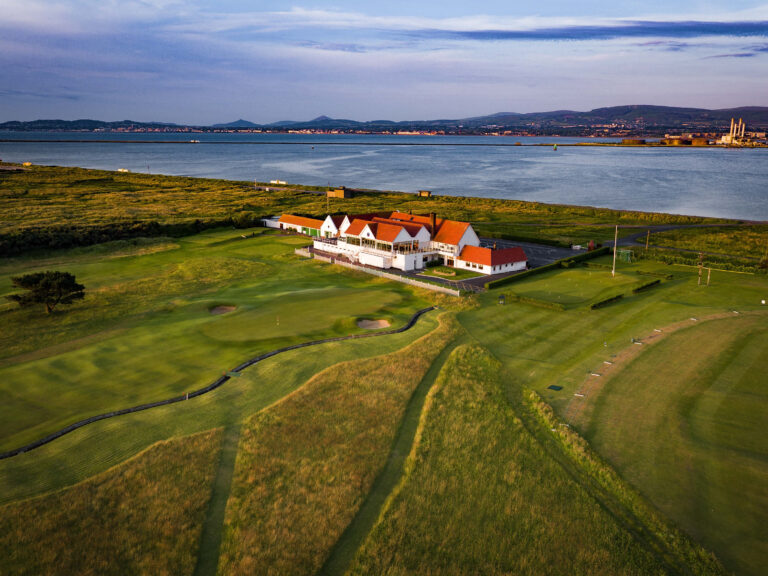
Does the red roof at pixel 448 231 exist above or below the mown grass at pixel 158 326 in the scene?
above

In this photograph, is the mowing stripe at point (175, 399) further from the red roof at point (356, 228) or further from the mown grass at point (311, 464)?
the red roof at point (356, 228)

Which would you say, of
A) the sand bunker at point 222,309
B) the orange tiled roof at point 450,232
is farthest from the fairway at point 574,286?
the sand bunker at point 222,309

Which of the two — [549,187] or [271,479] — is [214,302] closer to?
[271,479]

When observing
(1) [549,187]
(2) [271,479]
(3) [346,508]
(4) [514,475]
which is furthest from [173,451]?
(1) [549,187]

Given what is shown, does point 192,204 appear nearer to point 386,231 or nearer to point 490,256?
point 386,231

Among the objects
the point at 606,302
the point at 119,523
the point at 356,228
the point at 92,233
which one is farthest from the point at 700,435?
the point at 92,233
